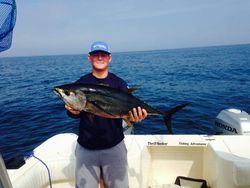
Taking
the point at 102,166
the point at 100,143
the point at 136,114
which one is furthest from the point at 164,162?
the point at 136,114

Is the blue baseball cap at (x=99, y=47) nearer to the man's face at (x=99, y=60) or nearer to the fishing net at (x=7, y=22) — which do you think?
the man's face at (x=99, y=60)

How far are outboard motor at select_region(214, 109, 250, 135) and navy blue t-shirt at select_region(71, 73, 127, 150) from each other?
396cm

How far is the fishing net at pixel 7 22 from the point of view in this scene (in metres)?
2.27

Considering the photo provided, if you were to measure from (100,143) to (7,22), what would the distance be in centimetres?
193

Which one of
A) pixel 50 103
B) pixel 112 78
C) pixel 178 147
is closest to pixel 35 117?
pixel 50 103

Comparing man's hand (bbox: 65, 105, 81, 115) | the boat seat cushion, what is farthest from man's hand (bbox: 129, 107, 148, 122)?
the boat seat cushion

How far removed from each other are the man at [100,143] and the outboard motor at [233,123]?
12.5 ft

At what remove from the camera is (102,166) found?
3.83 meters

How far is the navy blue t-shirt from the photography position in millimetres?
3668

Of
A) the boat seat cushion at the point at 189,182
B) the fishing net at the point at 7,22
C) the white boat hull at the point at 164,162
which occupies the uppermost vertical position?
the fishing net at the point at 7,22

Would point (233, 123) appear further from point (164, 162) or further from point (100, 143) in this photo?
point (100, 143)

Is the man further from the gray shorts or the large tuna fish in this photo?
the large tuna fish

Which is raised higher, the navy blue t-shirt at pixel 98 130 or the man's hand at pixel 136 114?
the man's hand at pixel 136 114

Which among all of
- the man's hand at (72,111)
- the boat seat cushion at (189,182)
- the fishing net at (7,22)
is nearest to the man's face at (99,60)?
the man's hand at (72,111)
